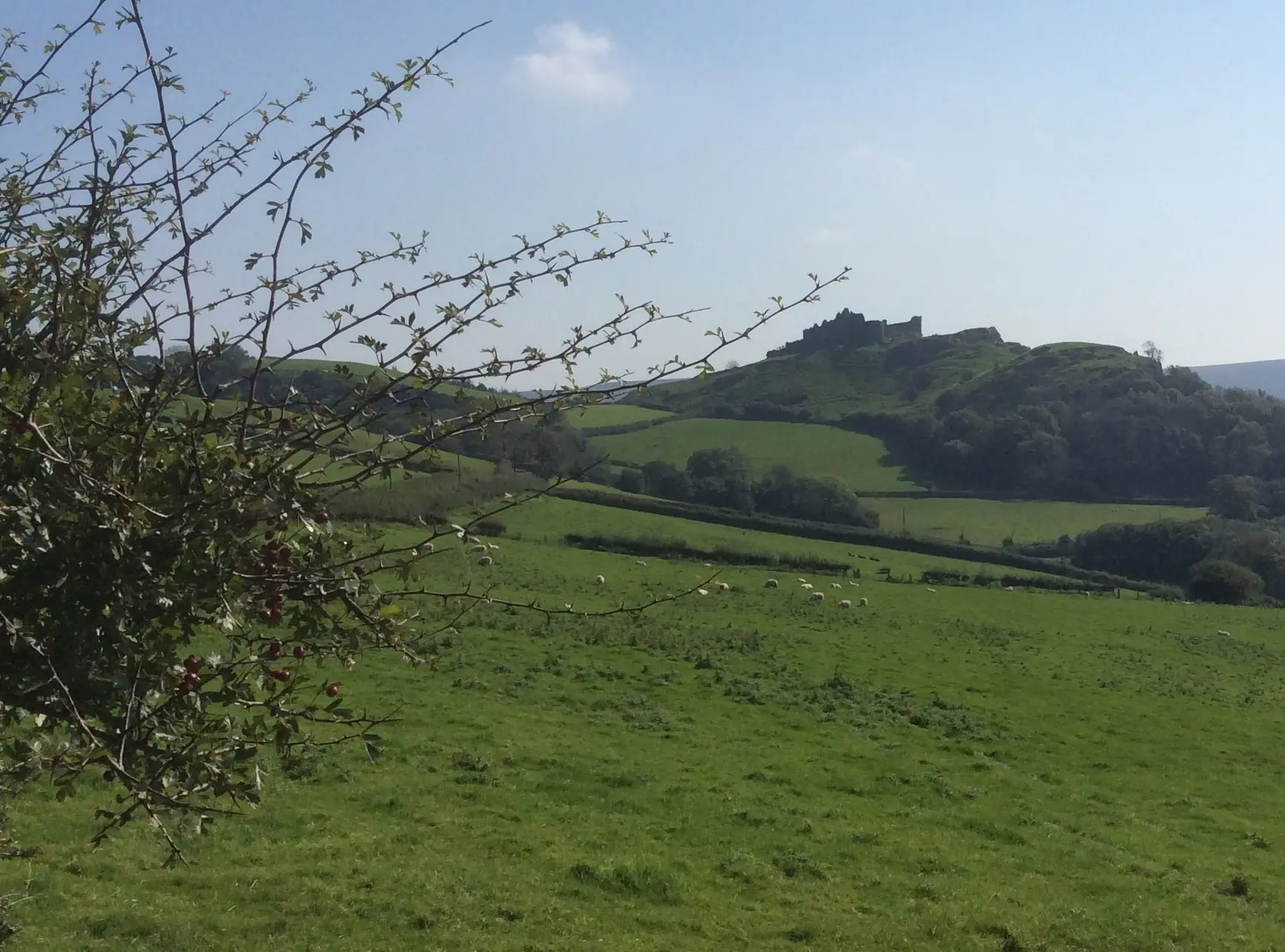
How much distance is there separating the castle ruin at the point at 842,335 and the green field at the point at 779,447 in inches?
2584

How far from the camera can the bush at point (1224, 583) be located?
57.6m

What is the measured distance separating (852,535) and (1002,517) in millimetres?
27463

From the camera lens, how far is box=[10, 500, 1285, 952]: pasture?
1064cm

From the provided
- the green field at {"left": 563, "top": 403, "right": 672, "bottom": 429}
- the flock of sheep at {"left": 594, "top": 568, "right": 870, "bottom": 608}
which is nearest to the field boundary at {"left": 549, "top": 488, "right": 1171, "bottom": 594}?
the flock of sheep at {"left": 594, "top": 568, "right": 870, "bottom": 608}

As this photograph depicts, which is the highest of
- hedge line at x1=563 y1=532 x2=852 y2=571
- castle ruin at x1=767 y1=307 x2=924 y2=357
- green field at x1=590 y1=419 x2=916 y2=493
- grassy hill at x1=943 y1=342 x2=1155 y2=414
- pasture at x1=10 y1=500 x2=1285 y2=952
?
castle ruin at x1=767 y1=307 x2=924 y2=357

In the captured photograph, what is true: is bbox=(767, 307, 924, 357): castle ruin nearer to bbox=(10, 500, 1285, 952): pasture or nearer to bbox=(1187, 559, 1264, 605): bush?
bbox=(1187, 559, 1264, 605): bush

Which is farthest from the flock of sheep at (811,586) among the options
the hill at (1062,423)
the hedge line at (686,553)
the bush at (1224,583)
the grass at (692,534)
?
the hill at (1062,423)

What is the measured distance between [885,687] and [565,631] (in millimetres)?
9703

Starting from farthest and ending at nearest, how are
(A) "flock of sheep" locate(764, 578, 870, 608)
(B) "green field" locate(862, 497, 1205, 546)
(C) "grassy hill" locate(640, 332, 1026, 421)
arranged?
(C) "grassy hill" locate(640, 332, 1026, 421), (B) "green field" locate(862, 497, 1205, 546), (A) "flock of sheep" locate(764, 578, 870, 608)

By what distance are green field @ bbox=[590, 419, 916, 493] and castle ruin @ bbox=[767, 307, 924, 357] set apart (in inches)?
2584

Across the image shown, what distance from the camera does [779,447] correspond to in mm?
111000

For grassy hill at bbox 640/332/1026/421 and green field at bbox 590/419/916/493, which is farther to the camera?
grassy hill at bbox 640/332/1026/421

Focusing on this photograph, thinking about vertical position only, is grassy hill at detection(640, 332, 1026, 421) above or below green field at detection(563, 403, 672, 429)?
above

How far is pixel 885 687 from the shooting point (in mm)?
26141
